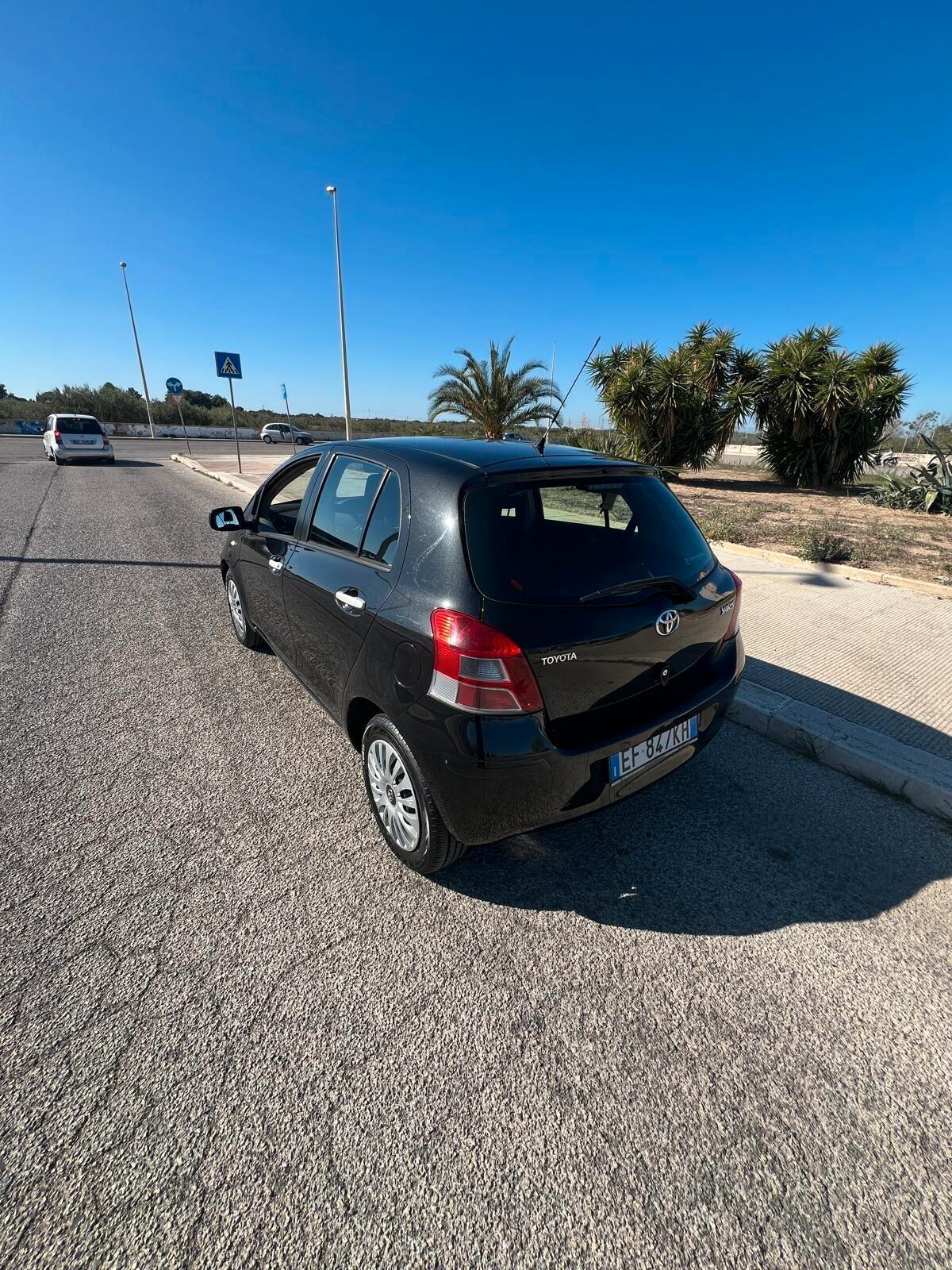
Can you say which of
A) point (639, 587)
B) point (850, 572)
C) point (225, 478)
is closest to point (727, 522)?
point (850, 572)

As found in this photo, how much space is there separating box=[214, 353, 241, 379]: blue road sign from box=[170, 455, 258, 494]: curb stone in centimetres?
261

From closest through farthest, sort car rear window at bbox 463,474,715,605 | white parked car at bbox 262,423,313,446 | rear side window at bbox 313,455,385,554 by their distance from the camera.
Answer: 1. car rear window at bbox 463,474,715,605
2. rear side window at bbox 313,455,385,554
3. white parked car at bbox 262,423,313,446

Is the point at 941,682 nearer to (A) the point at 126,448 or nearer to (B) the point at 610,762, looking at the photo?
(B) the point at 610,762

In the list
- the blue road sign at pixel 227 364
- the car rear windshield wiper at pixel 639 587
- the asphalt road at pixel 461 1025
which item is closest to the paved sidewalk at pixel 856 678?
the asphalt road at pixel 461 1025

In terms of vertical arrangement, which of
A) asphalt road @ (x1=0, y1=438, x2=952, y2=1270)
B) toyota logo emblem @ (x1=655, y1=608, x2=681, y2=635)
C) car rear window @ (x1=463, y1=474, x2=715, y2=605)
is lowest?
asphalt road @ (x1=0, y1=438, x2=952, y2=1270)

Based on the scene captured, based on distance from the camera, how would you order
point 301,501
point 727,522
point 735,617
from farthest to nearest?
point 727,522
point 301,501
point 735,617

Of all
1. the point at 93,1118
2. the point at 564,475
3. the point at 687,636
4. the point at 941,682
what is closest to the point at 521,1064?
the point at 93,1118

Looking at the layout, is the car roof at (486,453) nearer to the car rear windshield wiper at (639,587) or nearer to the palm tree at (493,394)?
the car rear windshield wiper at (639,587)

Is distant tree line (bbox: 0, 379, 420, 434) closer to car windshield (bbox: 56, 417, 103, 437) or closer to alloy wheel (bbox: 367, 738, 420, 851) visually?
car windshield (bbox: 56, 417, 103, 437)

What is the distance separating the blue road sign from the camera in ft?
48.6

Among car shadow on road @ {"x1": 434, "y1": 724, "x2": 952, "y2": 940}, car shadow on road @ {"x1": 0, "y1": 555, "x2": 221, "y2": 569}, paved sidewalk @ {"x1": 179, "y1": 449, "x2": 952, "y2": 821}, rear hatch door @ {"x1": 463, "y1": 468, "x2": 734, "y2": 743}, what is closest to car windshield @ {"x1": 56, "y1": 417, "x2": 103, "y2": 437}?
car shadow on road @ {"x1": 0, "y1": 555, "x2": 221, "y2": 569}

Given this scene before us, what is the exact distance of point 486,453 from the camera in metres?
2.46

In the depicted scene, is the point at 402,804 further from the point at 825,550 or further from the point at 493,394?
the point at 493,394

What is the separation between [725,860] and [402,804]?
144 centimetres
